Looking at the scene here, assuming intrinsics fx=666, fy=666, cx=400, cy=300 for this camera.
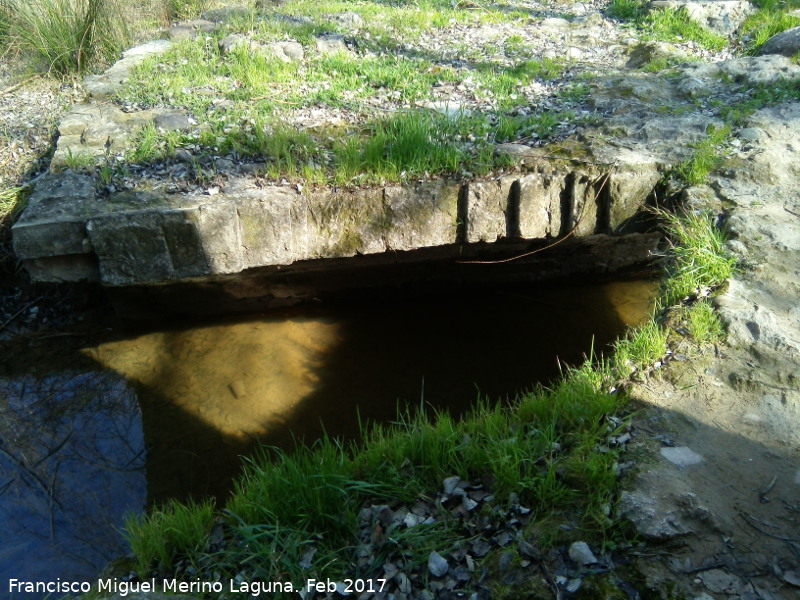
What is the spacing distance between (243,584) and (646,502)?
1.39 metres

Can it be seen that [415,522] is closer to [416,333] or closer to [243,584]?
[243,584]

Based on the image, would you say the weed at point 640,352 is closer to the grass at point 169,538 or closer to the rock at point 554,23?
the grass at point 169,538

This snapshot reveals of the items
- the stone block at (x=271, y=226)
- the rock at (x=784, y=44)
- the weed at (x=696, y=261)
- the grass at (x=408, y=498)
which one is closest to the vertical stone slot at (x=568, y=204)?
the weed at (x=696, y=261)

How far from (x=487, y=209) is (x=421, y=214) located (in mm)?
389

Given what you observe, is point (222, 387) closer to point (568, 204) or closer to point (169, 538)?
point (169, 538)

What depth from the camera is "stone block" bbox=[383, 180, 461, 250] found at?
3.72 m

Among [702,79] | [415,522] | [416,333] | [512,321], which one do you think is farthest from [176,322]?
[702,79]

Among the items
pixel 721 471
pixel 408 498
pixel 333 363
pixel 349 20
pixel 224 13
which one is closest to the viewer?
pixel 721 471

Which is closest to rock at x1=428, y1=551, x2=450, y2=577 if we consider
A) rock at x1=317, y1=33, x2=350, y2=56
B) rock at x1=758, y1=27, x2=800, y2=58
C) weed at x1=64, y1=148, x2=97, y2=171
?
weed at x1=64, y1=148, x2=97, y2=171

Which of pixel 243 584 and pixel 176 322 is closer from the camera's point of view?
pixel 243 584

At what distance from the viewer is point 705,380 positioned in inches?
111

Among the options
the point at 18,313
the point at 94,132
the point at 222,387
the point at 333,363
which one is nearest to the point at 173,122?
the point at 94,132

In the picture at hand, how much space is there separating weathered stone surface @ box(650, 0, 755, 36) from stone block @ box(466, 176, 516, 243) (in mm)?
4041

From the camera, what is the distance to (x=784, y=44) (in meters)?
5.68
